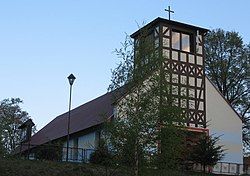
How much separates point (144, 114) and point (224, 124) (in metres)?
20.0

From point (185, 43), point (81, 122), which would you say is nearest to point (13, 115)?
point (81, 122)

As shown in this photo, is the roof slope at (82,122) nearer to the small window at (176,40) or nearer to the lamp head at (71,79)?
the lamp head at (71,79)

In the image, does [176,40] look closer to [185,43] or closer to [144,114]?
[185,43]

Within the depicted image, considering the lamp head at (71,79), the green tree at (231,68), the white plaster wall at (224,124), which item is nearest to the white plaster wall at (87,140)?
the lamp head at (71,79)

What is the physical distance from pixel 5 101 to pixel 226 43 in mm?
27910

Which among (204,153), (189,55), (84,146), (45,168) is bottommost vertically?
(45,168)

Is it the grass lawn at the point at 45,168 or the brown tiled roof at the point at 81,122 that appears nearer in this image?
the grass lawn at the point at 45,168

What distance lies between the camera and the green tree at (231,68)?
156 feet

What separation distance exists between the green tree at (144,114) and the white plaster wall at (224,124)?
17807 mm

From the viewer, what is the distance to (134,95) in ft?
60.9

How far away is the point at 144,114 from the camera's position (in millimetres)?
17938

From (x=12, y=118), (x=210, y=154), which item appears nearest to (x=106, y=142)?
(x=210, y=154)

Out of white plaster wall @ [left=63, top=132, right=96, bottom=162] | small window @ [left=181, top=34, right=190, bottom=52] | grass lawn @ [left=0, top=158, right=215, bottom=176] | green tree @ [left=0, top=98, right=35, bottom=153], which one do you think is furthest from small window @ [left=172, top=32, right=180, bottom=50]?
green tree @ [left=0, top=98, right=35, bottom=153]

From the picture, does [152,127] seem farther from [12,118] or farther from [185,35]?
[12,118]
